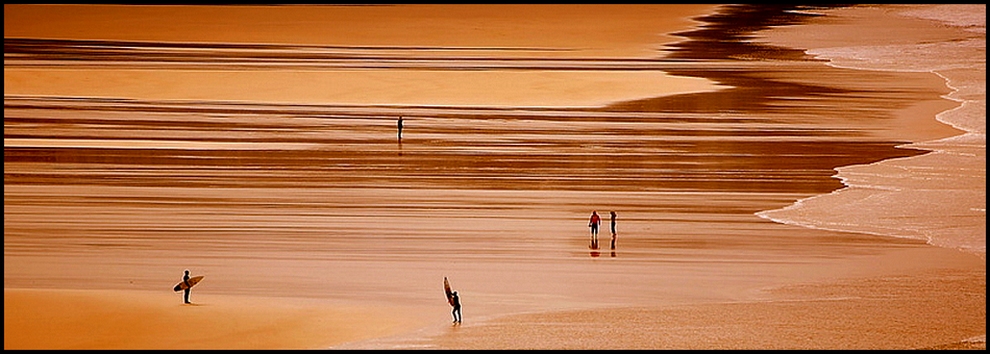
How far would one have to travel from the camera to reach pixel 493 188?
23469 mm

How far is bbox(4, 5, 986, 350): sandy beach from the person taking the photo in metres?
15.6

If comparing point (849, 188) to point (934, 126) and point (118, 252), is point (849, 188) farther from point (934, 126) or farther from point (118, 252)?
point (118, 252)

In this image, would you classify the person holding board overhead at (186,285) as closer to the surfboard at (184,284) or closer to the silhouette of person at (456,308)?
the surfboard at (184,284)

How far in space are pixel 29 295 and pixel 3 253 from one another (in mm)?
2292

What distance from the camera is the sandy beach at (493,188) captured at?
1562cm

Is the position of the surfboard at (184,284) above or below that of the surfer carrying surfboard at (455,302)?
above

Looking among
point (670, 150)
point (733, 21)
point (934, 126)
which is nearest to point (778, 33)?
point (733, 21)

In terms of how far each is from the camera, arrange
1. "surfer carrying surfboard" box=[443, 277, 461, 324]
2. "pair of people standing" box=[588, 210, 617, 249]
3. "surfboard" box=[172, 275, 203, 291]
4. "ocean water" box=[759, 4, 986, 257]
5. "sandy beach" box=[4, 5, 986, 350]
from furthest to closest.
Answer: "ocean water" box=[759, 4, 986, 257]
"pair of people standing" box=[588, 210, 617, 249]
"surfboard" box=[172, 275, 203, 291]
"sandy beach" box=[4, 5, 986, 350]
"surfer carrying surfboard" box=[443, 277, 461, 324]

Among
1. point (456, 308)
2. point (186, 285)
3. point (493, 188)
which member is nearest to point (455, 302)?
point (456, 308)

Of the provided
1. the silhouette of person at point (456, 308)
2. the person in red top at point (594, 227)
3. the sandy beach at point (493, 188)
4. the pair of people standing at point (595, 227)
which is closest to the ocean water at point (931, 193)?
the sandy beach at point (493, 188)

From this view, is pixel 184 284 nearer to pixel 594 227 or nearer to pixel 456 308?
pixel 456 308

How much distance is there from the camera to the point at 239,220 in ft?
68.1

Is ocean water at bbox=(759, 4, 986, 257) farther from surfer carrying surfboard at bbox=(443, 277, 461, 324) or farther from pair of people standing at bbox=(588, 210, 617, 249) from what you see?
surfer carrying surfboard at bbox=(443, 277, 461, 324)

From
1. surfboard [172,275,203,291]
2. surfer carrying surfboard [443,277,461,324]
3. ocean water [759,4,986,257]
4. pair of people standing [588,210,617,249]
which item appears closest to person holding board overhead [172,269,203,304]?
surfboard [172,275,203,291]
